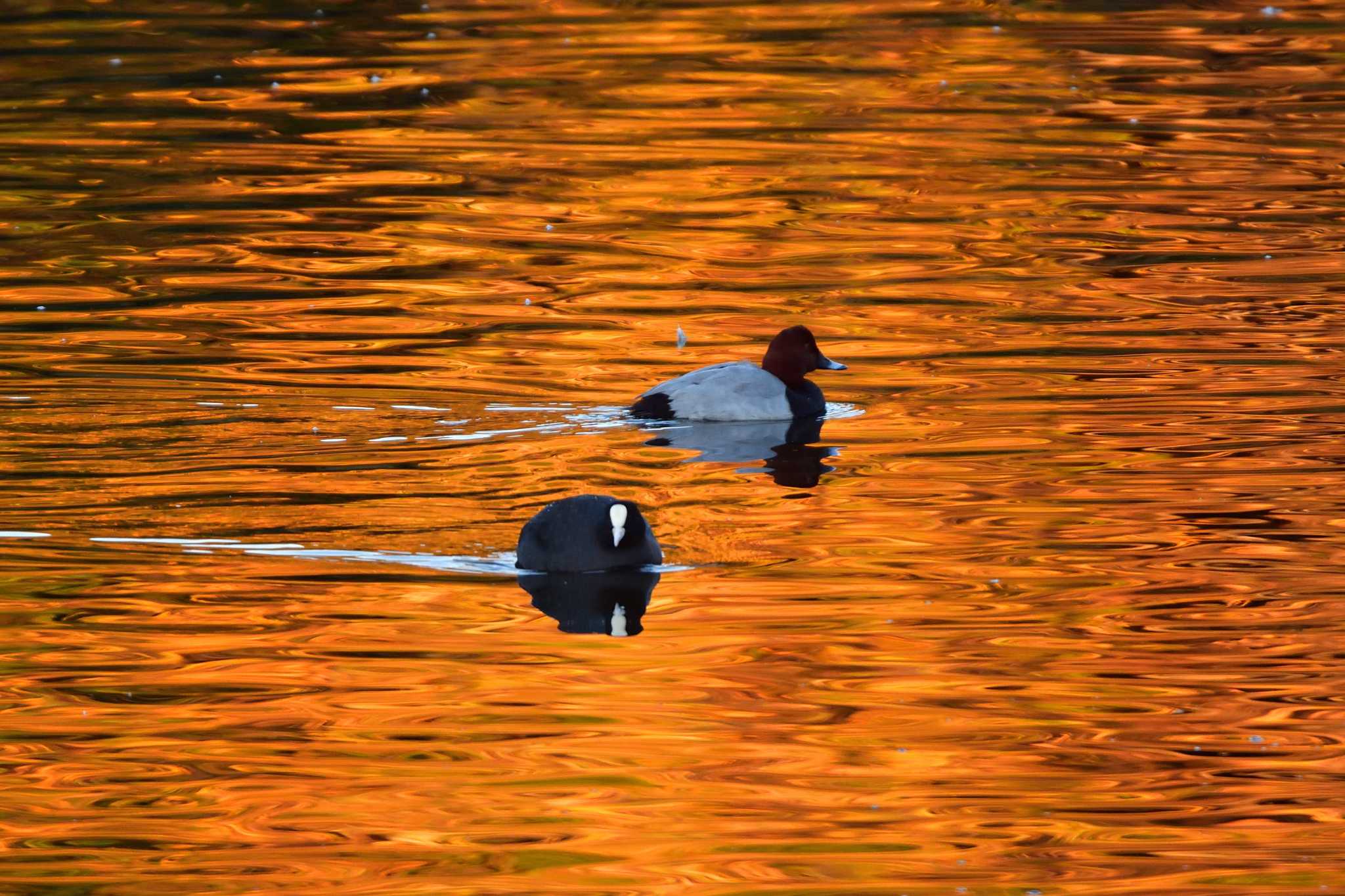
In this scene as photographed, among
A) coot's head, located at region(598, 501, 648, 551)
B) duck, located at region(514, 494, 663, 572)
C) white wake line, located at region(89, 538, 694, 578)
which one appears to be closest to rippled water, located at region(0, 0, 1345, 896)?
white wake line, located at region(89, 538, 694, 578)

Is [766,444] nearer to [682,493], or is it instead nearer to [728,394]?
[728,394]

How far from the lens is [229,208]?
1978cm

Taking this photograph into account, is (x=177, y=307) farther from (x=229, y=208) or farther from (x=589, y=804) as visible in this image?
(x=589, y=804)

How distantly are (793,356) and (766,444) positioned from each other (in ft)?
2.56

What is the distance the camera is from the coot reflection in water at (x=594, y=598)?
374 inches

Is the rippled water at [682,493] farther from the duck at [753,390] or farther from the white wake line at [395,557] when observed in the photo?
the duck at [753,390]

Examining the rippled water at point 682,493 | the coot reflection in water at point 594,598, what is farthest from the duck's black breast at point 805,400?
the coot reflection in water at point 594,598

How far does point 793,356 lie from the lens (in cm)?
1382

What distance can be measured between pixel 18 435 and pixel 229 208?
297 inches

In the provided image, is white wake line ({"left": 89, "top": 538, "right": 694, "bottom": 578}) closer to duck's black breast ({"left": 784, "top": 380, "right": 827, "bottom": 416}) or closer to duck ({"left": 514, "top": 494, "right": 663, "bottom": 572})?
duck ({"left": 514, "top": 494, "right": 663, "bottom": 572})

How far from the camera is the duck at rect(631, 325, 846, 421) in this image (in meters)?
13.2

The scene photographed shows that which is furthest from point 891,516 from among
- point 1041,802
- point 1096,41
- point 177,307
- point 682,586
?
point 1096,41

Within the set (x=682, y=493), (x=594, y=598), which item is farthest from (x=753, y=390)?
(x=594, y=598)

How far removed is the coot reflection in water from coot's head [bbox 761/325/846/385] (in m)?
3.88
